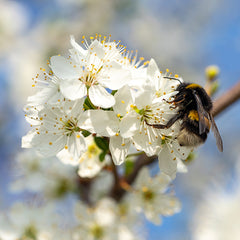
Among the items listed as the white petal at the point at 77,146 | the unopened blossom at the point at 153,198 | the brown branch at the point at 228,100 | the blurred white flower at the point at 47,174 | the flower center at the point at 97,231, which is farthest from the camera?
the blurred white flower at the point at 47,174

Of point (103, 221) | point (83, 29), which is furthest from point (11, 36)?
point (103, 221)

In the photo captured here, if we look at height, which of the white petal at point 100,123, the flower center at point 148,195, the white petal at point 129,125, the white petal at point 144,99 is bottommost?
the flower center at point 148,195

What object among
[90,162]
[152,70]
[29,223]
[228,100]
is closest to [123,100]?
[152,70]

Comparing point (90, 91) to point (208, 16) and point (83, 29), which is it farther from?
point (208, 16)

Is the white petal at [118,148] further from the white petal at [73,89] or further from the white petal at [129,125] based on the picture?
the white petal at [73,89]

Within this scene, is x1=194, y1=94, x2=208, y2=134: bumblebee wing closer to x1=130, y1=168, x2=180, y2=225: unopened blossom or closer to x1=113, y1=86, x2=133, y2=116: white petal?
x1=113, y1=86, x2=133, y2=116: white petal

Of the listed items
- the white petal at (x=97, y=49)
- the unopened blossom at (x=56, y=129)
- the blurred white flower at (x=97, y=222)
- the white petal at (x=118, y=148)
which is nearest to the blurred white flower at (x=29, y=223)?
the blurred white flower at (x=97, y=222)

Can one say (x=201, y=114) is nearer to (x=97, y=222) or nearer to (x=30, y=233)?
(x=97, y=222)

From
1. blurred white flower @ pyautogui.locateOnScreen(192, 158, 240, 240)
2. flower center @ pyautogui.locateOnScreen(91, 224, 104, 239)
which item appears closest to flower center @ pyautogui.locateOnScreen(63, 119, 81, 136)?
flower center @ pyautogui.locateOnScreen(91, 224, 104, 239)
